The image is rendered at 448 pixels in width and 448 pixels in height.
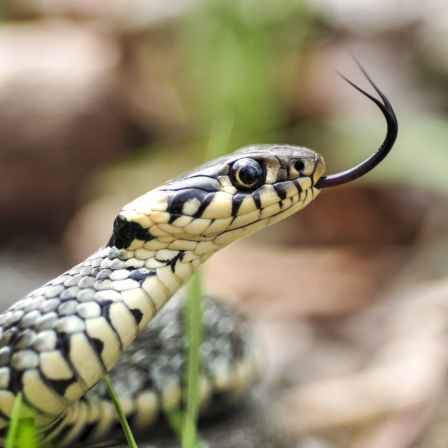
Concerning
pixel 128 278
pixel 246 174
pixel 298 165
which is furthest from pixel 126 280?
pixel 298 165

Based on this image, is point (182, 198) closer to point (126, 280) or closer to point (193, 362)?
point (126, 280)

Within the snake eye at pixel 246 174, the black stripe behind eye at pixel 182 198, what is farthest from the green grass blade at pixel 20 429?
the snake eye at pixel 246 174

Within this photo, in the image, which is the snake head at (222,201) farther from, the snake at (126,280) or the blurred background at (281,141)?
the blurred background at (281,141)

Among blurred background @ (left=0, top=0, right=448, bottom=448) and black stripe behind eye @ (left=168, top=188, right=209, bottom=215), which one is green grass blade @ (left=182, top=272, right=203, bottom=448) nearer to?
black stripe behind eye @ (left=168, top=188, right=209, bottom=215)

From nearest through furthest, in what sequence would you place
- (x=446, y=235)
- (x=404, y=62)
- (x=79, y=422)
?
1. (x=79, y=422)
2. (x=446, y=235)
3. (x=404, y=62)

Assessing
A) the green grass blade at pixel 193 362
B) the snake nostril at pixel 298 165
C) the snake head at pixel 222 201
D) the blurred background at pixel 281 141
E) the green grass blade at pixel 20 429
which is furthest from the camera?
the blurred background at pixel 281 141

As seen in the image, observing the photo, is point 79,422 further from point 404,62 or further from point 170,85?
point 404,62

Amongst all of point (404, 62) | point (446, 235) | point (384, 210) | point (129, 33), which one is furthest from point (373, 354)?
point (129, 33)

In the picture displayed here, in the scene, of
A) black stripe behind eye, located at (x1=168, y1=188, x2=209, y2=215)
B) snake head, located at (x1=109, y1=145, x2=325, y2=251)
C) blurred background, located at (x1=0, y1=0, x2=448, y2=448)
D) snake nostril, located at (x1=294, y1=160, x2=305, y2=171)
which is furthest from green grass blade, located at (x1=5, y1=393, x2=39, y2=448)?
blurred background, located at (x1=0, y1=0, x2=448, y2=448)
